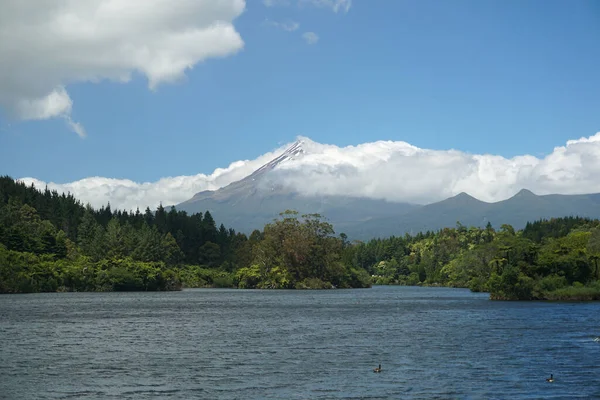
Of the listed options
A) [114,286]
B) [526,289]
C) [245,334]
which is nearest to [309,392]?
[245,334]

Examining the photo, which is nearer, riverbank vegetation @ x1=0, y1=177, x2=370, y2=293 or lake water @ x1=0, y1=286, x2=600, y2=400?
lake water @ x1=0, y1=286, x2=600, y2=400

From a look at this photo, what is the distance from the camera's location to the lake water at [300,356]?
33.1m

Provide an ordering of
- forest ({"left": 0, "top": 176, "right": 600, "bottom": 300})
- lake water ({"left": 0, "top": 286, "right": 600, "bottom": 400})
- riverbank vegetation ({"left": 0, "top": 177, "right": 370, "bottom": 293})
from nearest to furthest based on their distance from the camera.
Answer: lake water ({"left": 0, "top": 286, "right": 600, "bottom": 400}), forest ({"left": 0, "top": 176, "right": 600, "bottom": 300}), riverbank vegetation ({"left": 0, "top": 177, "right": 370, "bottom": 293})

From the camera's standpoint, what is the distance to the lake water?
109 ft

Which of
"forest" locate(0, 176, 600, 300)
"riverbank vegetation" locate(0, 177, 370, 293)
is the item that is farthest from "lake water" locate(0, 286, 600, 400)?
"riverbank vegetation" locate(0, 177, 370, 293)

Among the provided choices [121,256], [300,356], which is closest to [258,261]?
[121,256]

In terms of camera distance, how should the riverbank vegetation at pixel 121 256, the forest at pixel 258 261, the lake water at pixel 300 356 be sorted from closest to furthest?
the lake water at pixel 300 356 < the forest at pixel 258 261 < the riverbank vegetation at pixel 121 256

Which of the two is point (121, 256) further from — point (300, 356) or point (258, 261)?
point (300, 356)

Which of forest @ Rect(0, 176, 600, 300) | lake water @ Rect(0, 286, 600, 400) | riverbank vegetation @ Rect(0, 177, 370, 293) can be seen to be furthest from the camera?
riverbank vegetation @ Rect(0, 177, 370, 293)

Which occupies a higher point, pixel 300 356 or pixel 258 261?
pixel 258 261

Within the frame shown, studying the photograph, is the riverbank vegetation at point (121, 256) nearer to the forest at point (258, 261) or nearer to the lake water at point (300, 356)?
the forest at point (258, 261)

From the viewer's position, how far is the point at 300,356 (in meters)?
44.2

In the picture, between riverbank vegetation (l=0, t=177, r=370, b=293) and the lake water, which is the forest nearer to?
riverbank vegetation (l=0, t=177, r=370, b=293)

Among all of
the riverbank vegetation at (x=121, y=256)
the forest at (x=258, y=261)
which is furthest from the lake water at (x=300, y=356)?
the riverbank vegetation at (x=121, y=256)
